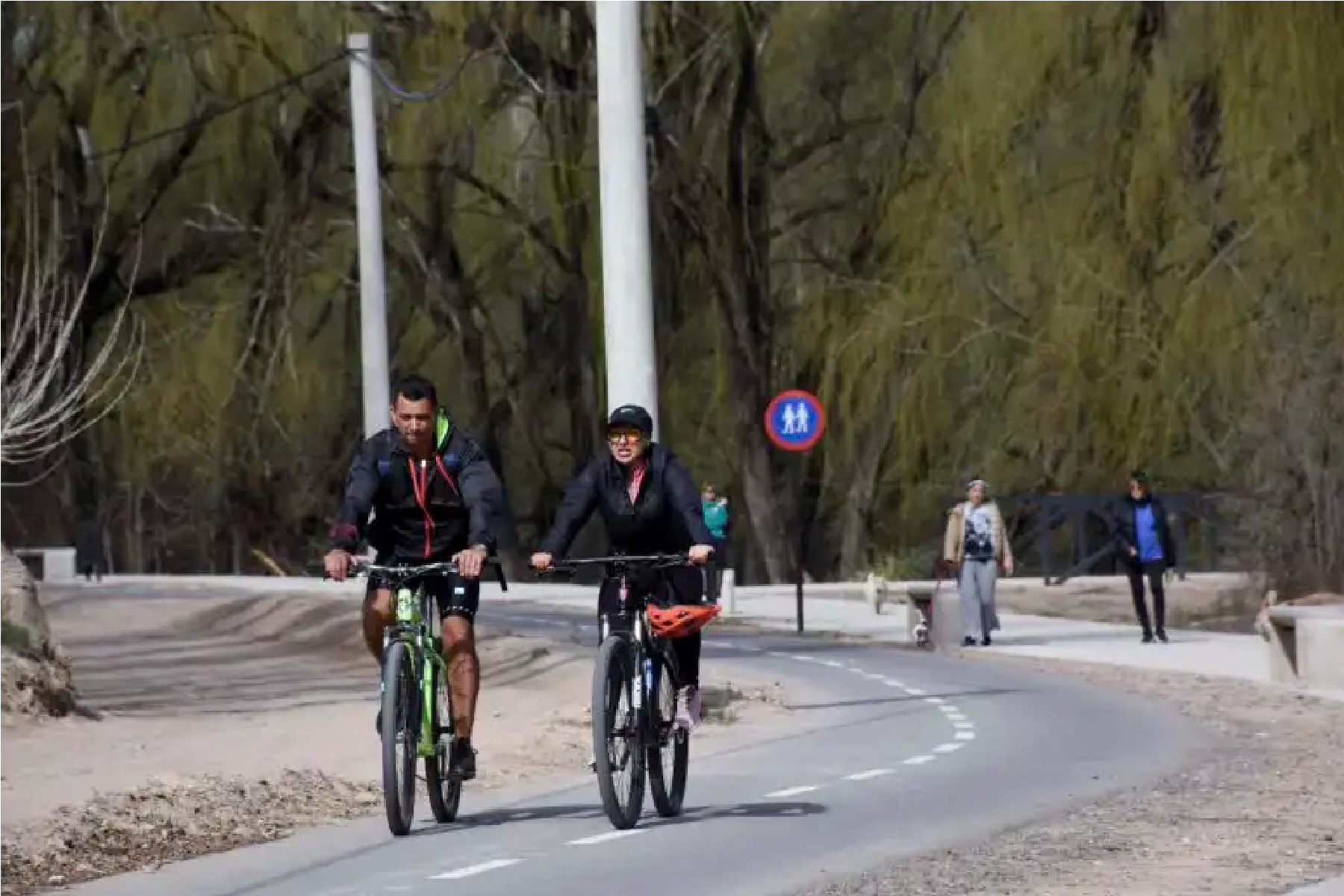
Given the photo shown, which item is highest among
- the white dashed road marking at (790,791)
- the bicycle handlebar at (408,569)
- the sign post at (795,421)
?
the sign post at (795,421)

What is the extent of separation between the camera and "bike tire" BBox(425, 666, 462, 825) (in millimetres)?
14695

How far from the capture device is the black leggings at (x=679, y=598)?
1509cm

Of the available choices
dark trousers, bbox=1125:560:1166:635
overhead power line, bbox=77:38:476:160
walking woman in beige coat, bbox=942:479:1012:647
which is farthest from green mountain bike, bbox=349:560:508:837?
overhead power line, bbox=77:38:476:160

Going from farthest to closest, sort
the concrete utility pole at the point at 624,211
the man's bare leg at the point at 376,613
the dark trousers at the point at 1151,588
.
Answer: the dark trousers at the point at 1151,588
the concrete utility pole at the point at 624,211
the man's bare leg at the point at 376,613

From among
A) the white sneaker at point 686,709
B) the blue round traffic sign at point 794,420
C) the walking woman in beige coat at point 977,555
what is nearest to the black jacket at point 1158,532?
the walking woman in beige coat at point 977,555

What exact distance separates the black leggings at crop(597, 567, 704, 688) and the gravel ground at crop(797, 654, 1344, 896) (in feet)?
5.49

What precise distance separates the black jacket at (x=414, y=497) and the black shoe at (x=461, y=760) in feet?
2.77

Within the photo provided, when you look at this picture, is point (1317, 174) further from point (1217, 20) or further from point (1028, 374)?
point (1028, 374)

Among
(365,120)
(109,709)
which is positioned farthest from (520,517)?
(109,709)

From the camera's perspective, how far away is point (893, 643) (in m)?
35.8

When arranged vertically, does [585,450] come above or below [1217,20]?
below

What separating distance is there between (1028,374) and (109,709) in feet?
62.4

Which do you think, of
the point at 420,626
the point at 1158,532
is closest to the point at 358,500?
the point at 420,626

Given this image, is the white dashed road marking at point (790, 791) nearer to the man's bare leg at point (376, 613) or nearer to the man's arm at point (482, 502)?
the man's bare leg at point (376, 613)
